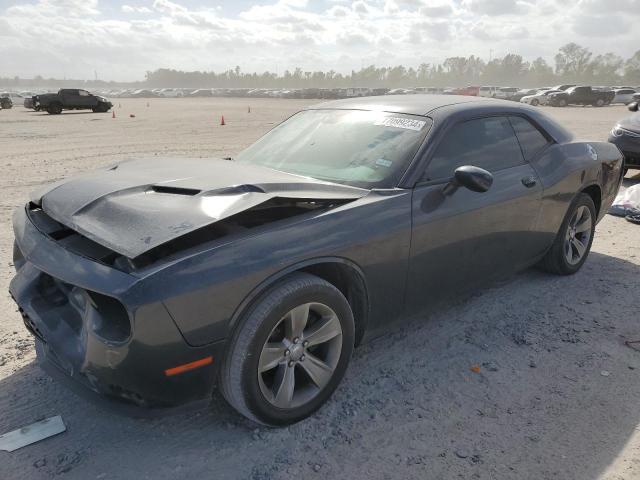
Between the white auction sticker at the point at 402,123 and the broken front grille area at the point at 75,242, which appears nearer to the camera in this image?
the broken front grille area at the point at 75,242

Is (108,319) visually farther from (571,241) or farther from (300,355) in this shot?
(571,241)

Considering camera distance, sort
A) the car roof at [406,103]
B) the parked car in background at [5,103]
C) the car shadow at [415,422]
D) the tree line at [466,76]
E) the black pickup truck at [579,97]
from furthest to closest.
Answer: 1. the tree line at [466,76]
2. the black pickup truck at [579,97]
3. the parked car in background at [5,103]
4. the car roof at [406,103]
5. the car shadow at [415,422]

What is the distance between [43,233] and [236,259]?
3.70ft

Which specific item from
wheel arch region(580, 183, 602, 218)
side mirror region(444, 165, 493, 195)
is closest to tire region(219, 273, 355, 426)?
side mirror region(444, 165, 493, 195)

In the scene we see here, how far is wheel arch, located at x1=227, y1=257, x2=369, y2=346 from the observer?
2.26 metres

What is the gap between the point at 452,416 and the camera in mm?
2664

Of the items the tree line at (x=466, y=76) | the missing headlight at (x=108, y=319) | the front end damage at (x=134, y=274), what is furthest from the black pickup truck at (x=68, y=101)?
the tree line at (x=466, y=76)

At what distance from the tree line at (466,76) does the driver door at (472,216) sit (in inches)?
5423

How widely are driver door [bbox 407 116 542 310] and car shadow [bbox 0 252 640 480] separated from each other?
1.41 feet

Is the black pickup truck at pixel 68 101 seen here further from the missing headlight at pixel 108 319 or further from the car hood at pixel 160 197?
the missing headlight at pixel 108 319

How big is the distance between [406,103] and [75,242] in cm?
232

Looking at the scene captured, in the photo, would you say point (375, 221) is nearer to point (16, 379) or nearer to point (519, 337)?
point (519, 337)

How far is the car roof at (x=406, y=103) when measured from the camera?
3.40m

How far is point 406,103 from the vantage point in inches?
139
